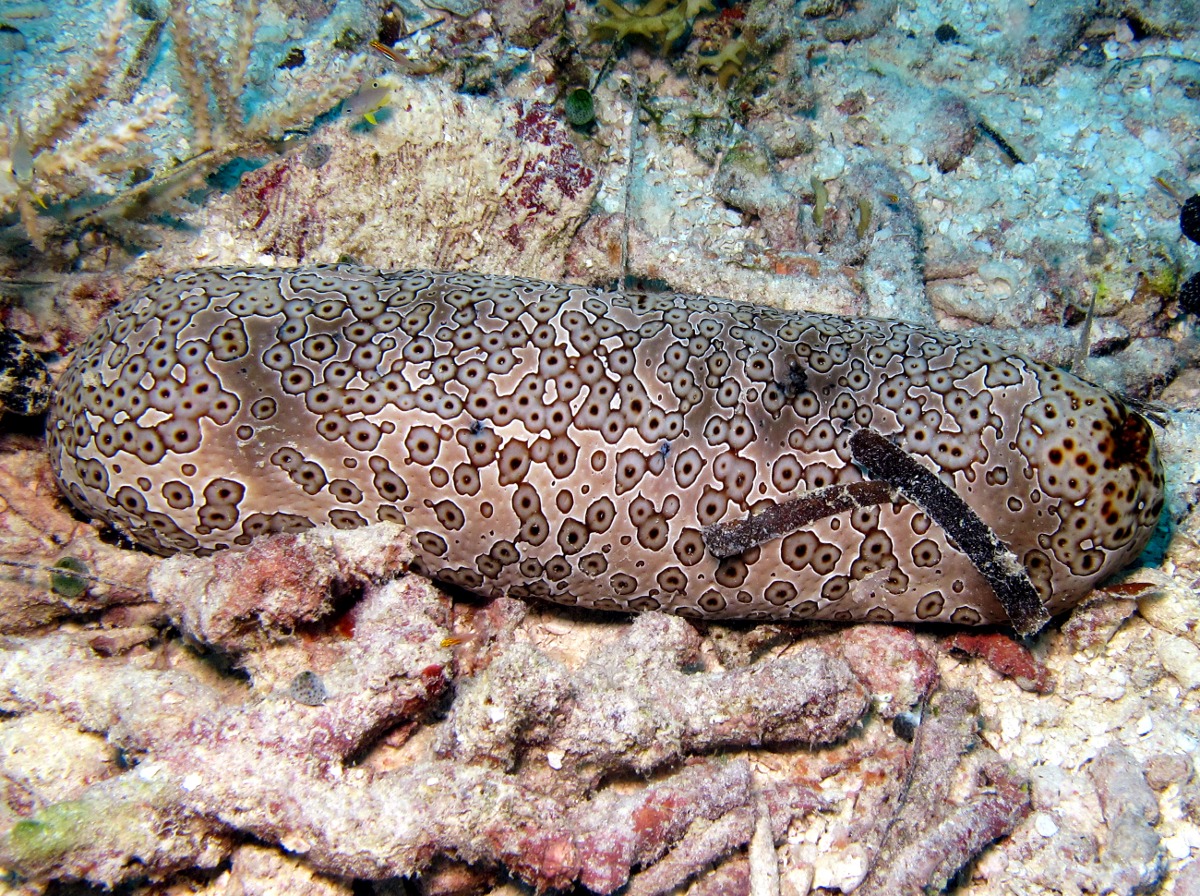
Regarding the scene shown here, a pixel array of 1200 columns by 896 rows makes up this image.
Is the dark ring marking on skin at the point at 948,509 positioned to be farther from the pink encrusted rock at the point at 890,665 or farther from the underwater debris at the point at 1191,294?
the underwater debris at the point at 1191,294

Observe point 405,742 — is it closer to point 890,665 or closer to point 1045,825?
point 890,665

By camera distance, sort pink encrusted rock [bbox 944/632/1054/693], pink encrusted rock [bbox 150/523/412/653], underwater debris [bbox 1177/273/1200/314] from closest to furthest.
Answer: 1. pink encrusted rock [bbox 150/523/412/653]
2. pink encrusted rock [bbox 944/632/1054/693]
3. underwater debris [bbox 1177/273/1200/314]

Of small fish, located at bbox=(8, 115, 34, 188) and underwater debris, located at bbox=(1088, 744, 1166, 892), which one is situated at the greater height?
small fish, located at bbox=(8, 115, 34, 188)

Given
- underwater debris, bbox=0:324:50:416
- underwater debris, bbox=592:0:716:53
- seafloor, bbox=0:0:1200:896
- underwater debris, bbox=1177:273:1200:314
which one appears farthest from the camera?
underwater debris, bbox=592:0:716:53

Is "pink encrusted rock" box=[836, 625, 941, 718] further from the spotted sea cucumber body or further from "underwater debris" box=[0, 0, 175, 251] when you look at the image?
"underwater debris" box=[0, 0, 175, 251]

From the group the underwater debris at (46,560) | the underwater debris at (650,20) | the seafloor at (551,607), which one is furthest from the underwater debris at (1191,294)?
the underwater debris at (46,560)

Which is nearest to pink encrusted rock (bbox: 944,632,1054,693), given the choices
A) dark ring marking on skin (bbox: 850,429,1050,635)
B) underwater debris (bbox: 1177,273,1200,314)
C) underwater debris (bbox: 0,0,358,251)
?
dark ring marking on skin (bbox: 850,429,1050,635)

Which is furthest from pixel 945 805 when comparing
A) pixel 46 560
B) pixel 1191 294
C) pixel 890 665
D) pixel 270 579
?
pixel 1191 294

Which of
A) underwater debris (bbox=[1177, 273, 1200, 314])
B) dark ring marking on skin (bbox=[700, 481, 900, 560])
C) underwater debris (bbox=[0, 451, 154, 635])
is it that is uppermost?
underwater debris (bbox=[1177, 273, 1200, 314])
